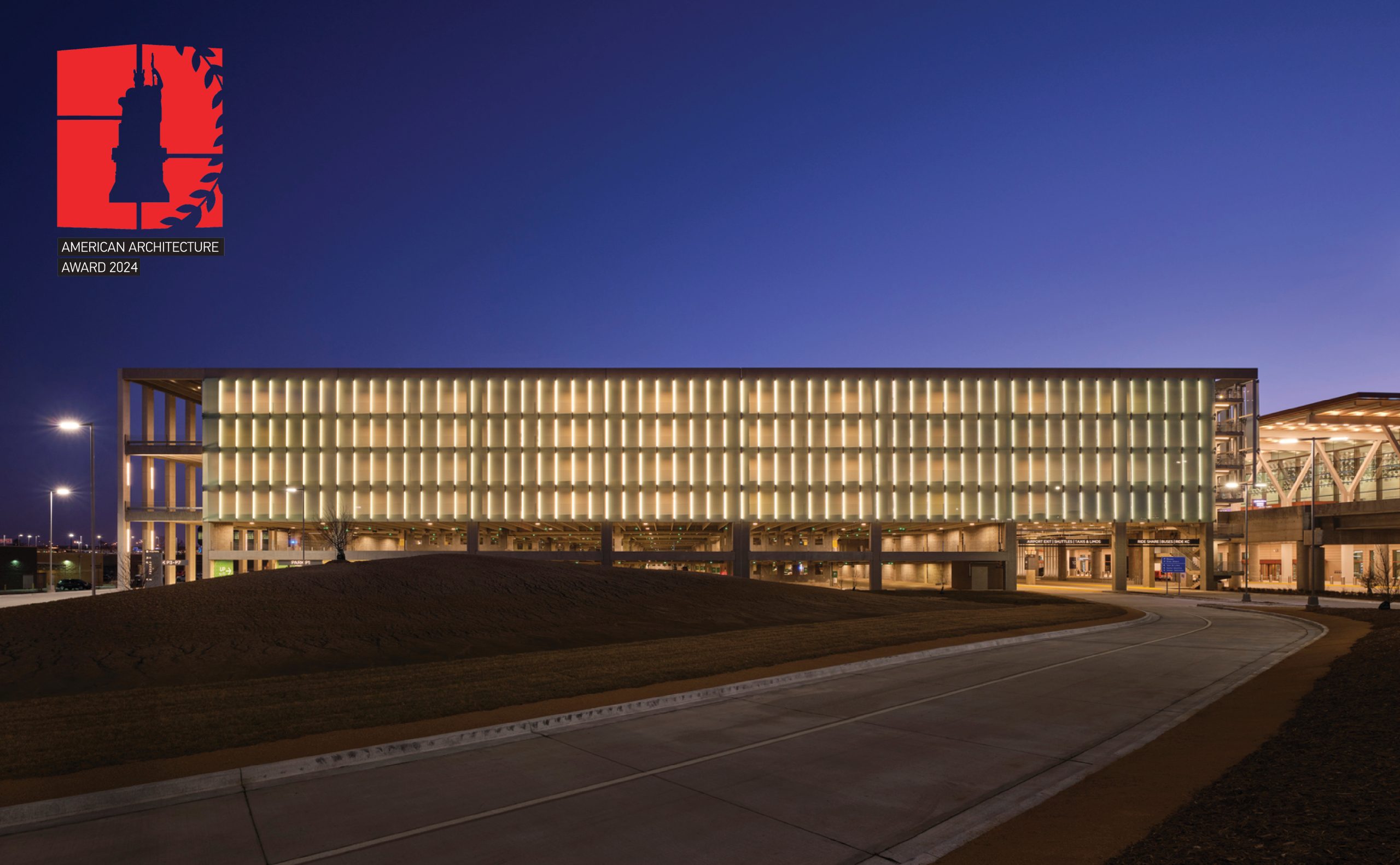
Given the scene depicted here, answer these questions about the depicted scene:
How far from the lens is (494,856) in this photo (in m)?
8.01

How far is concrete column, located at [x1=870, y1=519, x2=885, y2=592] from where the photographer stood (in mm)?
72375

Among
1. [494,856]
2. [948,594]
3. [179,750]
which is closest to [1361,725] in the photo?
[494,856]

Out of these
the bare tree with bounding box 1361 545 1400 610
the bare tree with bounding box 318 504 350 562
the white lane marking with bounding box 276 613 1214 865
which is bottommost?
the bare tree with bounding box 1361 545 1400 610

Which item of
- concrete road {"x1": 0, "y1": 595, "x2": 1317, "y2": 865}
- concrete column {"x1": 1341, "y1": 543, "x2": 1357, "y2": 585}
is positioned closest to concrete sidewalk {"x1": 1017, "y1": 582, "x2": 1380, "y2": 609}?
concrete column {"x1": 1341, "y1": 543, "x2": 1357, "y2": 585}

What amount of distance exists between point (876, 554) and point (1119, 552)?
74.1ft

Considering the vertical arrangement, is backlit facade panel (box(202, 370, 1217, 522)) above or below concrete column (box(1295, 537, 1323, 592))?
above

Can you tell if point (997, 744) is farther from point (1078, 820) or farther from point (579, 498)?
point (579, 498)

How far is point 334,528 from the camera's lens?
2655 inches

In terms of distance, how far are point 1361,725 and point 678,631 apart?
2065 cm

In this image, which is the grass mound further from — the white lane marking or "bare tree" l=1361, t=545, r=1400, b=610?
"bare tree" l=1361, t=545, r=1400, b=610

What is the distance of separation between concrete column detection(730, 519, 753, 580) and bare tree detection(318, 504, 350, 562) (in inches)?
1305

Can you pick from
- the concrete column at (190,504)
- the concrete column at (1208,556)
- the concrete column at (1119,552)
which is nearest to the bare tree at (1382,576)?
the concrete column at (1208,556)

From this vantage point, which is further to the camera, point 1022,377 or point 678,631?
point 1022,377

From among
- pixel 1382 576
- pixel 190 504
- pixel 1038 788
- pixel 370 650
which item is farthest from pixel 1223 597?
pixel 190 504
